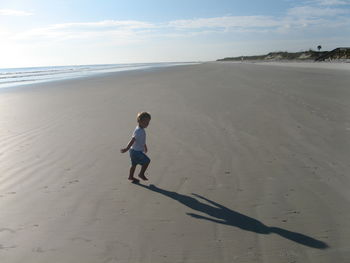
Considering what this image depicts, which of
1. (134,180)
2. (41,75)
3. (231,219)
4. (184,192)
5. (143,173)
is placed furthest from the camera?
(41,75)

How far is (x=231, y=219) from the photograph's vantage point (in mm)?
3992

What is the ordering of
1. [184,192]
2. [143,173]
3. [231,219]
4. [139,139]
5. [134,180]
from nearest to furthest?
[231,219] < [184,192] < [134,180] < [143,173] < [139,139]

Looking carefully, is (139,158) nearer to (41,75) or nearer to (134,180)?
(134,180)

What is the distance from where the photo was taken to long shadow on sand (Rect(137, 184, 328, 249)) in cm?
350

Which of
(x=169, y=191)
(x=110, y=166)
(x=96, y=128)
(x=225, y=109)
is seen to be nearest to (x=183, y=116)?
(x=225, y=109)

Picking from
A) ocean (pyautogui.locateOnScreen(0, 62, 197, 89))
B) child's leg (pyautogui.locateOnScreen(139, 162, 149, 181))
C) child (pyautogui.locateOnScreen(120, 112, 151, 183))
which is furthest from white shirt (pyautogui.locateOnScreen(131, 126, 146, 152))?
ocean (pyautogui.locateOnScreen(0, 62, 197, 89))

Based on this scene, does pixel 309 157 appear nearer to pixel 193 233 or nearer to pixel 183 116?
pixel 193 233

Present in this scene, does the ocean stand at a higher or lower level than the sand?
higher

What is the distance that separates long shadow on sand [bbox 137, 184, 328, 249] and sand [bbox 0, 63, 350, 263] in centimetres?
1

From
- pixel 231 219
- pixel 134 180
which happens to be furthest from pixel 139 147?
pixel 231 219

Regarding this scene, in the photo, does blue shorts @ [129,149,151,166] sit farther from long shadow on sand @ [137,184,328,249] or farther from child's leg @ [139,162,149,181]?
long shadow on sand @ [137,184,328,249]

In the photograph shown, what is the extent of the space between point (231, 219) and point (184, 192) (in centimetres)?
99

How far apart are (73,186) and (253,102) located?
815 centimetres

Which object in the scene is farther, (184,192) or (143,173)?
(143,173)
